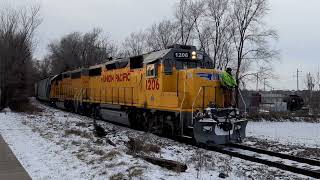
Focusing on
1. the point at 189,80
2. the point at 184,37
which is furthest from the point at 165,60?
the point at 184,37

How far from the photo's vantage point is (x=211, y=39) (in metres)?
42.2

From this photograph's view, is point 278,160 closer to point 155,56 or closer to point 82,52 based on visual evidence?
point 155,56

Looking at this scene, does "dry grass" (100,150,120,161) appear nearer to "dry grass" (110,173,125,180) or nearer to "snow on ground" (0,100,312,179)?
"snow on ground" (0,100,312,179)

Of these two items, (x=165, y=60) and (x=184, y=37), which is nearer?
(x=165, y=60)

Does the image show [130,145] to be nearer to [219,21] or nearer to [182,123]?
[182,123]

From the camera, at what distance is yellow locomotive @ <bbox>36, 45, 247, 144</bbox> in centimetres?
1402

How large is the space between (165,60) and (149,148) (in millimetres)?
5296

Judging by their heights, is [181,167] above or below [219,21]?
below

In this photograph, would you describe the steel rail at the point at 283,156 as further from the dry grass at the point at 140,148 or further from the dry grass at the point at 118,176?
the dry grass at the point at 118,176

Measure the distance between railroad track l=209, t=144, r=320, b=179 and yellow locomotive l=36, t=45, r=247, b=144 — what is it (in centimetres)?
62

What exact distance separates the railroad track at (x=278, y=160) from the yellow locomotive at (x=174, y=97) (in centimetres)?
62

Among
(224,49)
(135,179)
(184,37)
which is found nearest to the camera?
(135,179)

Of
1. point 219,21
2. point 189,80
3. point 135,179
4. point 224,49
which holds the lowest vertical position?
point 135,179

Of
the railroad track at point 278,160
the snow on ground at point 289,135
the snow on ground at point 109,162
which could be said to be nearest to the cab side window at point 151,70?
the snow on ground at point 109,162
